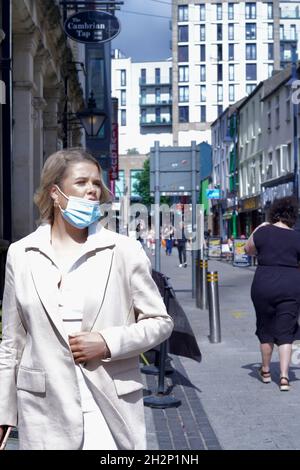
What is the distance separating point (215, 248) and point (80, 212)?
40.1 m

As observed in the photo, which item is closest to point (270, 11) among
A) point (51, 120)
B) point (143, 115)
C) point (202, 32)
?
point (202, 32)

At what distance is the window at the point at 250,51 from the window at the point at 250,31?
3.42 ft

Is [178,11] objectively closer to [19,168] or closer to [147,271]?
[19,168]

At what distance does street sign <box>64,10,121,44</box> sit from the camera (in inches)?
712

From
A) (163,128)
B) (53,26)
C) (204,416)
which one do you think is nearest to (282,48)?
(163,128)

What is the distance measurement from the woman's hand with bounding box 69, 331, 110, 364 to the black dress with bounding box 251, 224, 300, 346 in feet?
16.6

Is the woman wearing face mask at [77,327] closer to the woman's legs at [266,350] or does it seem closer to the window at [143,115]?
the woman's legs at [266,350]

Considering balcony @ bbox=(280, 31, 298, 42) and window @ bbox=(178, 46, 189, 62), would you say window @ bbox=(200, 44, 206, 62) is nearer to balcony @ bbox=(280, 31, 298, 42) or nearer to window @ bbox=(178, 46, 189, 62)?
window @ bbox=(178, 46, 189, 62)

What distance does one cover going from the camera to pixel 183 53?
96625 millimetres

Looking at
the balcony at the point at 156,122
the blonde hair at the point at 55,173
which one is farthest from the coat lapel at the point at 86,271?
the balcony at the point at 156,122

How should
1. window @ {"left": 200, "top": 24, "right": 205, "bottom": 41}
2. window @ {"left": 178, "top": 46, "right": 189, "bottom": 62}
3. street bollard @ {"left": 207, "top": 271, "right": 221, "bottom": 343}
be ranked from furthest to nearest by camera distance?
window @ {"left": 178, "top": 46, "right": 189, "bottom": 62} < window @ {"left": 200, "top": 24, "right": 205, "bottom": 41} < street bollard @ {"left": 207, "top": 271, "right": 221, "bottom": 343}

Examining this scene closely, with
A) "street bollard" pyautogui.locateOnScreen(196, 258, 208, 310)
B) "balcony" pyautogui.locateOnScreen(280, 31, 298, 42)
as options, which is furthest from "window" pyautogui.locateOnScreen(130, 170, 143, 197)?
"street bollard" pyautogui.locateOnScreen(196, 258, 208, 310)

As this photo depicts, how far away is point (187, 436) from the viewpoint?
20.6ft

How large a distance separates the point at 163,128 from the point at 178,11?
113 feet
